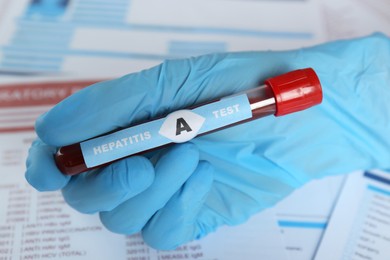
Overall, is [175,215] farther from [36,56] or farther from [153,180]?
[36,56]

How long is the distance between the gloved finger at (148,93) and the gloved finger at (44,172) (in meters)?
0.02

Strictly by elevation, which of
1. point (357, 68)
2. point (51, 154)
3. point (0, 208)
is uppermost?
point (357, 68)

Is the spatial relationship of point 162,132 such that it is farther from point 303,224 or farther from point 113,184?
point 303,224

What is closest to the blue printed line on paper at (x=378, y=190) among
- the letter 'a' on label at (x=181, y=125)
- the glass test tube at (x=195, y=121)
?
the glass test tube at (x=195, y=121)

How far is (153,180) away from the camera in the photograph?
539 mm

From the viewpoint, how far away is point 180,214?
56 cm

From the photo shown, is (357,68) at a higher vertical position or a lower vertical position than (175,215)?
higher

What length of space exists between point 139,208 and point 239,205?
0.15 metres

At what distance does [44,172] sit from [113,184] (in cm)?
9

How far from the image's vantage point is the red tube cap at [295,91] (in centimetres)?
53

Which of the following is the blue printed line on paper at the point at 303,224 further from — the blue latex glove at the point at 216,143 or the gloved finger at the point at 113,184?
the gloved finger at the point at 113,184

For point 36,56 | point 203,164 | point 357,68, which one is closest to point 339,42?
point 357,68

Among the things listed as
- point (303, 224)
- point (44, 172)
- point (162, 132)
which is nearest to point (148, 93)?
point (162, 132)

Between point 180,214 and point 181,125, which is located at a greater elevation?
point 181,125
